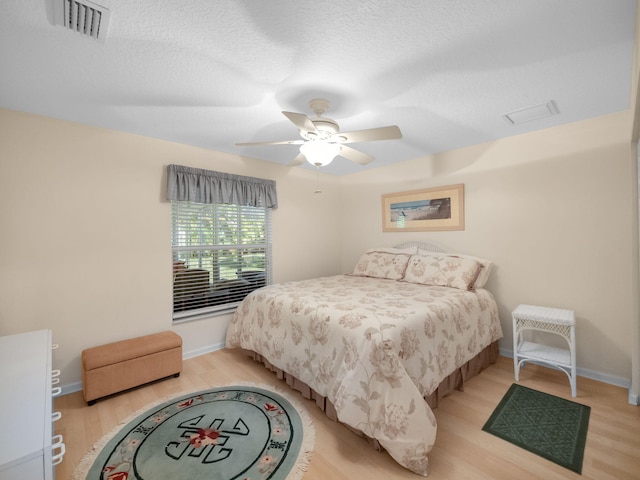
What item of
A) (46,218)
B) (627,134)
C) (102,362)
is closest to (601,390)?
(627,134)

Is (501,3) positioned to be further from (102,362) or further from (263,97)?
(102,362)

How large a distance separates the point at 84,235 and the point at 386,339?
2621 millimetres

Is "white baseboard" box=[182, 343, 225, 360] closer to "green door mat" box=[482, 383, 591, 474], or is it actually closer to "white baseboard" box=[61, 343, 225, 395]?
"white baseboard" box=[61, 343, 225, 395]

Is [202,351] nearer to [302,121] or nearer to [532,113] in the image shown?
[302,121]

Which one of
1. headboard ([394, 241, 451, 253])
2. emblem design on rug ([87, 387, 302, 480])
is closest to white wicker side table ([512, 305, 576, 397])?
headboard ([394, 241, 451, 253])

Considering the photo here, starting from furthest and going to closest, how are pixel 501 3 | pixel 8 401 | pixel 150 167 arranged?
pixel 150 167 < pixel 501 3 < pixel 8 401

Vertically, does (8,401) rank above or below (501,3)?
below

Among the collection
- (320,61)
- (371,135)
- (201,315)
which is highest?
(320,61)

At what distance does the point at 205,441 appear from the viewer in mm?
1778

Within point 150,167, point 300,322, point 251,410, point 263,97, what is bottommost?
point 251,410

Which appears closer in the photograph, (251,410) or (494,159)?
(251,410)

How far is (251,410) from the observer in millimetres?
2088

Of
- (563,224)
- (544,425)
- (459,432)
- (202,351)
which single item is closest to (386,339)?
(459,432)

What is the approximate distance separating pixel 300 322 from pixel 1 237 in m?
2.32
